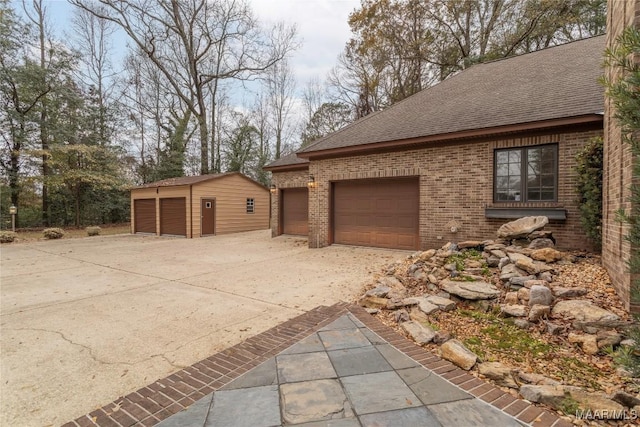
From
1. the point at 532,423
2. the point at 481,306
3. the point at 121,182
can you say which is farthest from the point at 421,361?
the point at 121,182

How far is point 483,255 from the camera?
552 cm

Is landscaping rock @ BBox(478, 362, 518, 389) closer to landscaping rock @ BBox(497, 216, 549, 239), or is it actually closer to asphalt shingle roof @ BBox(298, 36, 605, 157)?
landscaping rock @ BBox(497, 216, 549, 239)

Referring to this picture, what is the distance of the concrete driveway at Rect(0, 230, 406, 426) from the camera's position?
255 centimetres

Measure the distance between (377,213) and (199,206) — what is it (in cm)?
916

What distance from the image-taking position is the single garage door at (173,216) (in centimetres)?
1462

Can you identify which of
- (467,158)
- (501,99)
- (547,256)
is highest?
(501,99)

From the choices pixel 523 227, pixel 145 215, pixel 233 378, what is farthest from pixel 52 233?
pixel 523 227

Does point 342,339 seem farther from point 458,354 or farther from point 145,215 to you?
point 145,215

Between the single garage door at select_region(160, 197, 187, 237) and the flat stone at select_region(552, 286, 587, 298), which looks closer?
the flat stone at select_region(552, 286, 587, 298)

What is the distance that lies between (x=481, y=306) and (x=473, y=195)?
4267 mm

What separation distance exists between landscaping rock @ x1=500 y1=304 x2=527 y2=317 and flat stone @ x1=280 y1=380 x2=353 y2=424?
2.31 metres

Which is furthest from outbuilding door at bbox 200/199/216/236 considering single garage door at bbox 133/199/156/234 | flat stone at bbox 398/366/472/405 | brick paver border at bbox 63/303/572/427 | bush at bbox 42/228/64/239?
flat stone at bbox 398/366/472/405

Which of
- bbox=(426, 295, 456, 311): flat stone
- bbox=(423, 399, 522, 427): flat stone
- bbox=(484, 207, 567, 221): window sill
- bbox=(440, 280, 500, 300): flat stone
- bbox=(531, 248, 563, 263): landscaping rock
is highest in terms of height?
bbox=(484, 207, 567, 221): window sill

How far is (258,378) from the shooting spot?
2518 mm
